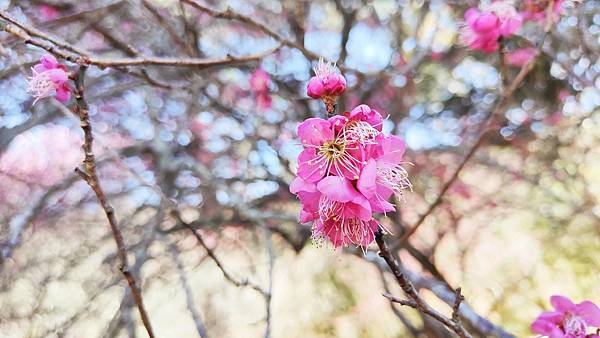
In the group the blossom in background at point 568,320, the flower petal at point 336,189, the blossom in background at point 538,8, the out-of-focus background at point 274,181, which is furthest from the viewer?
the out-of-focus background at point 274,181

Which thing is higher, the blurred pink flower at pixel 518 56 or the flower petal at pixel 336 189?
the flower petal at pixel 336 189

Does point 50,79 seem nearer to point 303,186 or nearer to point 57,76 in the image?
point 57,76

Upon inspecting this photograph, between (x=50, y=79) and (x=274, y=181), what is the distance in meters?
1.55

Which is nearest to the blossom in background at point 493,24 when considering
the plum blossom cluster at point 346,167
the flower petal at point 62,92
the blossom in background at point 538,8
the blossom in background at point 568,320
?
the blossom in background at point 538,8

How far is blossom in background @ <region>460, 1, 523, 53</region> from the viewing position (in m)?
1.51

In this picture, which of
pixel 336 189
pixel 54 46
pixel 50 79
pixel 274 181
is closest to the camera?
pixel 336 189

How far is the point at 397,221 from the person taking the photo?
7.70 ft

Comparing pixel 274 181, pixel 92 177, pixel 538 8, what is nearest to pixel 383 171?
pixel 92 177

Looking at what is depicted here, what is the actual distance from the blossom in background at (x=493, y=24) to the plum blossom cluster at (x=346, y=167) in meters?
0.96

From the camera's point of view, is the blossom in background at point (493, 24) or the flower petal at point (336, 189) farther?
the blossom in background at point (493, 24)

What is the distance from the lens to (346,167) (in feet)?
2.23

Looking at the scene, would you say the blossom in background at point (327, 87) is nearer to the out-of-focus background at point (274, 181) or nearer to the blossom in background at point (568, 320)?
the blossom in background at point (568, 320)

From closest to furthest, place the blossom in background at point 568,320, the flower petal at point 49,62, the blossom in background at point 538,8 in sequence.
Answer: the blossom in background at point 568,320
the flower petal at point 49,62
the blossom in background at point 538,8

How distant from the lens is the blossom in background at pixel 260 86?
252 cm
